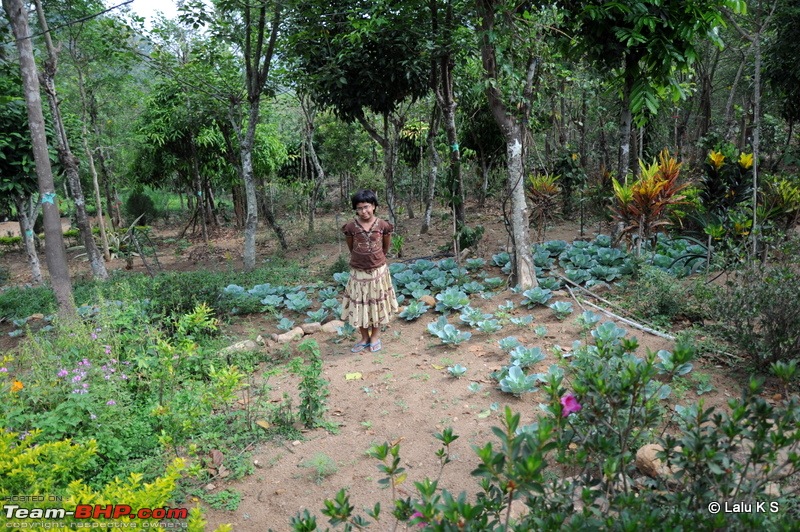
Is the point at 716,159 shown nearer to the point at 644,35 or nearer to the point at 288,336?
the point at 644,35

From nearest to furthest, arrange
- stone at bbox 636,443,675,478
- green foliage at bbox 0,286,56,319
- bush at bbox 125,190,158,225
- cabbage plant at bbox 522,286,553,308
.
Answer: stone at bbox 636,443,675,478 → cabbage plant at bbox 522,286,553,308 → green foliage at bbox 0,286,56,319 → bush at bbox 125,190,158,225

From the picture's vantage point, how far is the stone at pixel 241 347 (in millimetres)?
4254

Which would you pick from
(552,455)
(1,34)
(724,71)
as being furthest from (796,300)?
(724,71)

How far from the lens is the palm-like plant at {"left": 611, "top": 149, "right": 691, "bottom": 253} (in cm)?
497

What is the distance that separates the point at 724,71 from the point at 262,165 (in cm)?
1535

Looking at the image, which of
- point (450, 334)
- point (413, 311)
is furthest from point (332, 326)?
point (450, 334)

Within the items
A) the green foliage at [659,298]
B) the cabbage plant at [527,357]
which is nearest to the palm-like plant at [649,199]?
the green foliage at [659,298]

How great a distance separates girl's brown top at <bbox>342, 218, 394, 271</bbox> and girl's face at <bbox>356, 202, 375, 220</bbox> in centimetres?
7

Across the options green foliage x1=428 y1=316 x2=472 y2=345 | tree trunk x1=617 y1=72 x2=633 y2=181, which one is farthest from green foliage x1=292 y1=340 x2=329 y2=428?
tree trunk x1=617 y1=72 x2=633 y2=181

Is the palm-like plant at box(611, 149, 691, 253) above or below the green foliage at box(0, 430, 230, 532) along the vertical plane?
above

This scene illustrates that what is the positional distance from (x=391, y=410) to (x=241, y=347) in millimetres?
1742

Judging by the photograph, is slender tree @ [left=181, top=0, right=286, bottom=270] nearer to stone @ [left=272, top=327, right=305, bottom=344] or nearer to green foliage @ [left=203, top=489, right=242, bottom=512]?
stone @ [left=272, top=327, right=305, bottom=344]

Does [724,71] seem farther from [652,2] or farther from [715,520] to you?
[715,520]

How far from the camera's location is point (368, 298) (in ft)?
14.3
